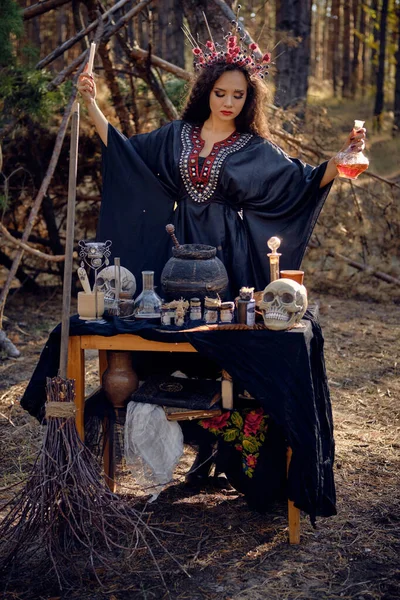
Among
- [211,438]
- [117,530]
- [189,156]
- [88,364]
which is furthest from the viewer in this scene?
[88,364]

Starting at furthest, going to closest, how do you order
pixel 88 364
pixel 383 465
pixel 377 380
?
pixel 88 364
pixel 377 380
pixel 383 465

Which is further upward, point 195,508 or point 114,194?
point 114,194

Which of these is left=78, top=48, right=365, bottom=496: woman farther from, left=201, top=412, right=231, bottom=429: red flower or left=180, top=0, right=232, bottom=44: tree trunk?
left=180, top=0, right=232, bottom=44: tree trunk

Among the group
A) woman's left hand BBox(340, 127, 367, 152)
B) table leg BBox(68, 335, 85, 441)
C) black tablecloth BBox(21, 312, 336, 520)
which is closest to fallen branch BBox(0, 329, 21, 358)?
table leg BBox(68, 335, 85, 441)

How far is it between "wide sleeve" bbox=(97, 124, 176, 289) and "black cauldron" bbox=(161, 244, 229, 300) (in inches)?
21.5

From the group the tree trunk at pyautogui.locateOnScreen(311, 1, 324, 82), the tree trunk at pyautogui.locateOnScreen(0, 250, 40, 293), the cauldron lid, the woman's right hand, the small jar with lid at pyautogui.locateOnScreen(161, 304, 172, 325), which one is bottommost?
the tree trunk at pyautogui.locateOnScreen(0, 250, 40, 293)

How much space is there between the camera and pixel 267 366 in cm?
289

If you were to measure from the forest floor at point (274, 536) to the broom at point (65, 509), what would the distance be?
0.09 metres

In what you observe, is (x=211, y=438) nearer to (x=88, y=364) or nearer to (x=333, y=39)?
(x=88, y=364)

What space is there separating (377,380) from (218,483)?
1971 mm

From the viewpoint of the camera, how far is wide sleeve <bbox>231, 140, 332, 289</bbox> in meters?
3.56

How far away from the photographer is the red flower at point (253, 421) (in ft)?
10.4

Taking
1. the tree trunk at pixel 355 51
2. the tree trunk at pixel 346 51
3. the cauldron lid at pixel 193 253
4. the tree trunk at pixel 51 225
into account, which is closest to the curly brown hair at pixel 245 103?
the cauldron lid at pixel 193 253

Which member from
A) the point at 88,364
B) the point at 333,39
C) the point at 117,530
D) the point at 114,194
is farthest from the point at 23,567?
the point at 333,39
